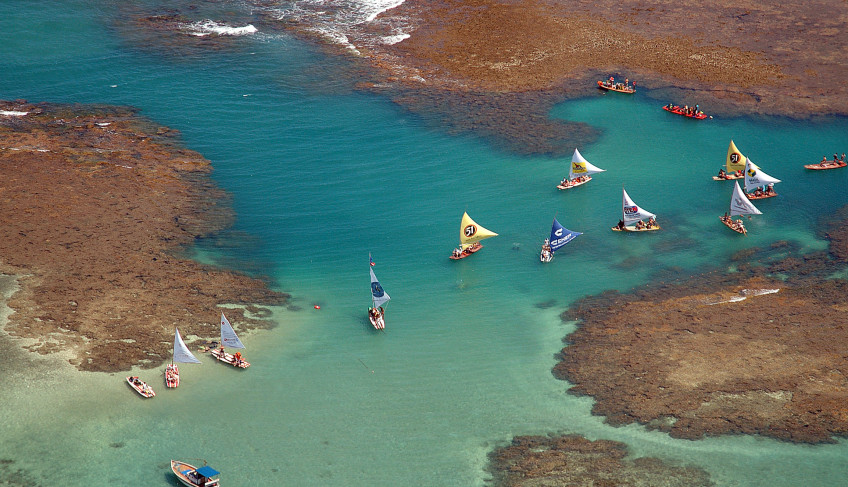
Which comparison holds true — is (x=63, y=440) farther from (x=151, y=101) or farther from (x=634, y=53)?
(x=634, y=53)

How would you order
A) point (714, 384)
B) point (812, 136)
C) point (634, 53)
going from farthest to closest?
point (634, 53)
point (812, 136)
point (714, 384)

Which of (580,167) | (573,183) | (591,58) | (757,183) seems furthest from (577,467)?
(591,58)

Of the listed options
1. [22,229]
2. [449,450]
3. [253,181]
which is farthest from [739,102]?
[22,229]

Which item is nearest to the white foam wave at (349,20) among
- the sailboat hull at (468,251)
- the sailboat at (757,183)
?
the sailboat hull at (468,251)

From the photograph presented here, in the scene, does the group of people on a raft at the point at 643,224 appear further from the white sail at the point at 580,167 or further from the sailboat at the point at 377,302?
the sailboat at the point at 377,302

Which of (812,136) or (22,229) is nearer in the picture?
(22,229)

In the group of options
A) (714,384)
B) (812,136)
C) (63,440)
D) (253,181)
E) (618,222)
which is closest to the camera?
(63,440)
